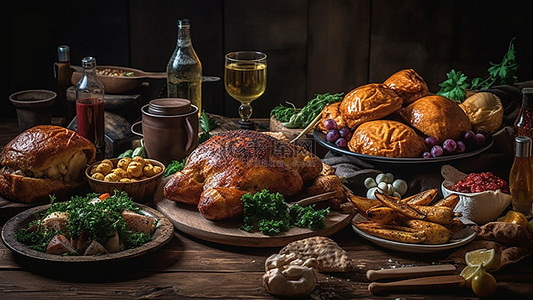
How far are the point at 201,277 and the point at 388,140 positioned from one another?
1.05 meters

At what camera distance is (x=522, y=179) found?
101 inches

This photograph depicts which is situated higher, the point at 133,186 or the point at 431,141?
the point at 431,141

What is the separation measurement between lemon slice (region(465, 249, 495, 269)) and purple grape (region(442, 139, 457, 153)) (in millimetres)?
707

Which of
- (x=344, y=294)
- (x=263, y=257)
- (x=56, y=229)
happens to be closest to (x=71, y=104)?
(x=56, y=229)

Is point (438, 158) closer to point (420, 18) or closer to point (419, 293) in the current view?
point (419, 293)

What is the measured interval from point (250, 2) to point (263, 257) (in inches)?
108

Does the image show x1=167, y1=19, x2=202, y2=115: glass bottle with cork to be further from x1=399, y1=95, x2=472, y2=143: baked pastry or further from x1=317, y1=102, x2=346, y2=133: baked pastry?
x1=399, y1=95, x2=472, y2=143: baked pastry

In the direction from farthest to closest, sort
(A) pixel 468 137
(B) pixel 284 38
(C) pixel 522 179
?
(B) pixel 284 38 → (A) pixel 468 137 → (C) pixel 522 179

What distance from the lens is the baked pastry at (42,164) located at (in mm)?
2641

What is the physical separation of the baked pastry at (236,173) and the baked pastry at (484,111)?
2.60ft

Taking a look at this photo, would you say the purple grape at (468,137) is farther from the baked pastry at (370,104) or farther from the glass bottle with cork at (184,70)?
the glass bottle with cork at (184,70)

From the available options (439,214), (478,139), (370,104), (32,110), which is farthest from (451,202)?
(32,110)

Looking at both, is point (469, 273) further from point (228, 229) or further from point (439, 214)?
point (228, 229)

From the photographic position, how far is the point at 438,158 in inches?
112
